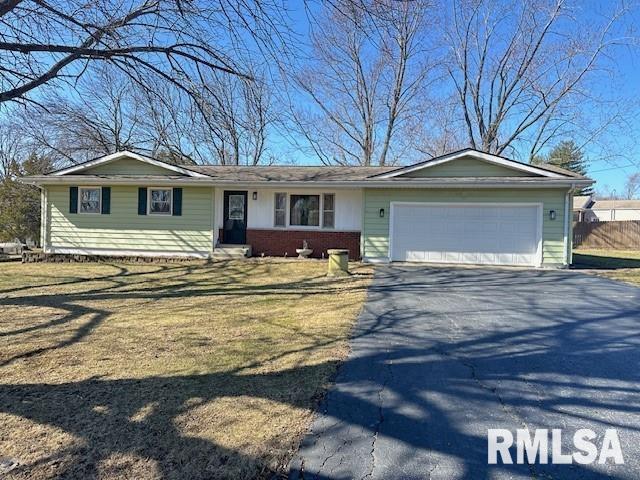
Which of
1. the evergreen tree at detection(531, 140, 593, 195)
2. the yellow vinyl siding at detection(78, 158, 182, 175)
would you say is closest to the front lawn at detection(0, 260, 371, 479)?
the yellow vinyl siding at detection(78, 158, 182, 175)

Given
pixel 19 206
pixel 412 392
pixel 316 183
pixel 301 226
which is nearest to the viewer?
pixel 412 392

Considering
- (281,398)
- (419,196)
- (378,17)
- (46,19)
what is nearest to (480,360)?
(281,398)

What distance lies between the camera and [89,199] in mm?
14133

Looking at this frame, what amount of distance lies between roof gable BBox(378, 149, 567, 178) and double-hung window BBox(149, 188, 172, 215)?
23.5 feet

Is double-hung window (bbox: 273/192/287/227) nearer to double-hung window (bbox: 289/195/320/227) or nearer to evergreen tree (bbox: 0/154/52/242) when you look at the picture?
double-hung window (bbox: 289/195/320/227)

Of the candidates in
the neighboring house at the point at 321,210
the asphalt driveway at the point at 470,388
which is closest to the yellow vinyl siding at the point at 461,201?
the neighboring house at the point at 321,210

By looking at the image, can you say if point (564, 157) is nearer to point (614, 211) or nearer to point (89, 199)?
point (614, 211)

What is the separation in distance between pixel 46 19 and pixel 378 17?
16.4 feet

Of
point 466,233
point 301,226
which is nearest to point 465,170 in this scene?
point 466,233

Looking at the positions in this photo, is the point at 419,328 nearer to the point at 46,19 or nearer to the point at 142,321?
the point at 142,321

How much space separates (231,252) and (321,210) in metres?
3.31

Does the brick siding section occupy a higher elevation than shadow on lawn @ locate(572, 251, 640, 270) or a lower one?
higher

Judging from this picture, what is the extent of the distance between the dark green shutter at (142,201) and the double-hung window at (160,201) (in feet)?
0.62

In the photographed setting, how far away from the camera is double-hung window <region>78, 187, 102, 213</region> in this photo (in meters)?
14.1
